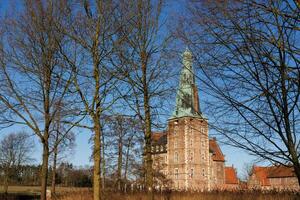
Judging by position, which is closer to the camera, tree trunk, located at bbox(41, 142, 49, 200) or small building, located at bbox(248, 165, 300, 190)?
small building, located at bbox(248, 165, 300, 190)

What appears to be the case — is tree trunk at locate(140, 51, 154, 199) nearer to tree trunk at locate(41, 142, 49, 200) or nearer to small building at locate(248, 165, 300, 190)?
small building at locate(248, 165, 300, 190)

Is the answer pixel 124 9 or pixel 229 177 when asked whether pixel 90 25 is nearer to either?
pixel 124 9

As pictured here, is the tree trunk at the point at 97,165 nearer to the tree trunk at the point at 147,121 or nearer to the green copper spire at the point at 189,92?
the tree trunk at the point at 147,121

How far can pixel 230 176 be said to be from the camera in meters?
85.1

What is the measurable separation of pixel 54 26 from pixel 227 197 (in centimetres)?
964

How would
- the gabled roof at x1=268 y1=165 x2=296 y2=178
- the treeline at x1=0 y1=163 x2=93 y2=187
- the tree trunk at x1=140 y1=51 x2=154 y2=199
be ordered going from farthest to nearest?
1. the treeline at x1=0 y1=163 x2=93 y2=187
2. the tree trunk at x1=140 y1=51 x2=154 y2=199
3. the gabled roof at x1=268 y1=165 x2=296 y2=178

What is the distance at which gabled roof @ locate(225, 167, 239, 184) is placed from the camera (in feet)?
274

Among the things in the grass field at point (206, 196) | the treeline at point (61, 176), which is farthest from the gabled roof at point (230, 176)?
the grass field at point (206, 196)

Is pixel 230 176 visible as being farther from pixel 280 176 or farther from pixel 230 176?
pixel 280 176

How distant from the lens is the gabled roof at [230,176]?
83650 millimetres

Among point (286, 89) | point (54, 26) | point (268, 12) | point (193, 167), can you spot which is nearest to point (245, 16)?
point (268, 12)

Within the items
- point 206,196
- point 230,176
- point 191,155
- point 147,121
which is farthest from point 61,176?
point 147,121

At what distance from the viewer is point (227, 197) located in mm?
14602

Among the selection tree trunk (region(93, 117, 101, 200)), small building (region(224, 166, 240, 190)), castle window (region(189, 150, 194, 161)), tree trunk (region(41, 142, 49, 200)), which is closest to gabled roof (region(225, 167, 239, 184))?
small building (region(224, 166, 240, 190))
